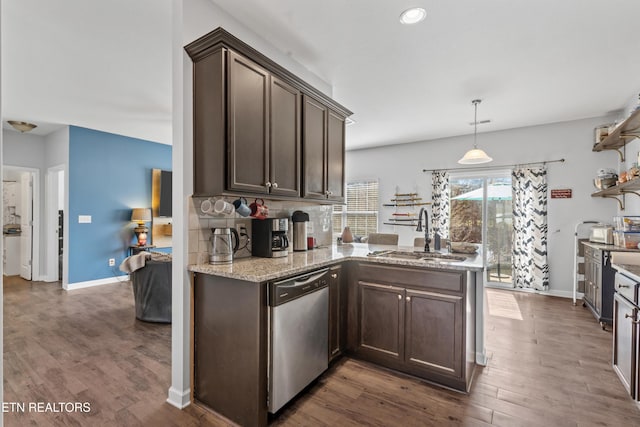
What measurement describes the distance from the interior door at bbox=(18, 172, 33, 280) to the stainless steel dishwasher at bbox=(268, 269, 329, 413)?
6.31m

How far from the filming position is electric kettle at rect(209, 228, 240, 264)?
7.51 ft

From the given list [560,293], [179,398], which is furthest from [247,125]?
[560,293]

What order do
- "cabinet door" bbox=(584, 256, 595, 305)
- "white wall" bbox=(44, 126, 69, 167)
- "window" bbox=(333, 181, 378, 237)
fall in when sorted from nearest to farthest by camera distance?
"cabinet door" bbox=(584, 256, 595, 305)
"white wall" bbox=(44, 126, 69, 167)
"window" bbox=(333, 181, 378, 237)

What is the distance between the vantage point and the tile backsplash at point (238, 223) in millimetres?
2250

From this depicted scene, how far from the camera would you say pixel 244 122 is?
7.43ft

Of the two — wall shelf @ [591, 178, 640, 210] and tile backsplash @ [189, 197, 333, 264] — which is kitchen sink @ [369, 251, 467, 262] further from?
wall shelf @ [591, 178, 640, 210]

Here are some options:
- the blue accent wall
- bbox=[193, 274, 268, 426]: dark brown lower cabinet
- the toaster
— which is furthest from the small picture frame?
the blue accent wall

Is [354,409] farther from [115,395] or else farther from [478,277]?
[115,395]

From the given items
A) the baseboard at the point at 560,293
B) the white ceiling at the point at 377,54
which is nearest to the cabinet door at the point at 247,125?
the white ceiling at the point at 377,54

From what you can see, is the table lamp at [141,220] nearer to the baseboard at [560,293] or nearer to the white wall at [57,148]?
the white wall at [57,148]

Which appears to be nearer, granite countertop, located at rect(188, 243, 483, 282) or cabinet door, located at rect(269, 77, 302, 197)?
granite countertop, located at rect(188, 243, 483, 282)

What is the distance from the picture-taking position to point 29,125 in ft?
16.9

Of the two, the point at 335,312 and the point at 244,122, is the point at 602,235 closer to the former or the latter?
the point at 335,312

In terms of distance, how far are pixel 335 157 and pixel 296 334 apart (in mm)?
1899
